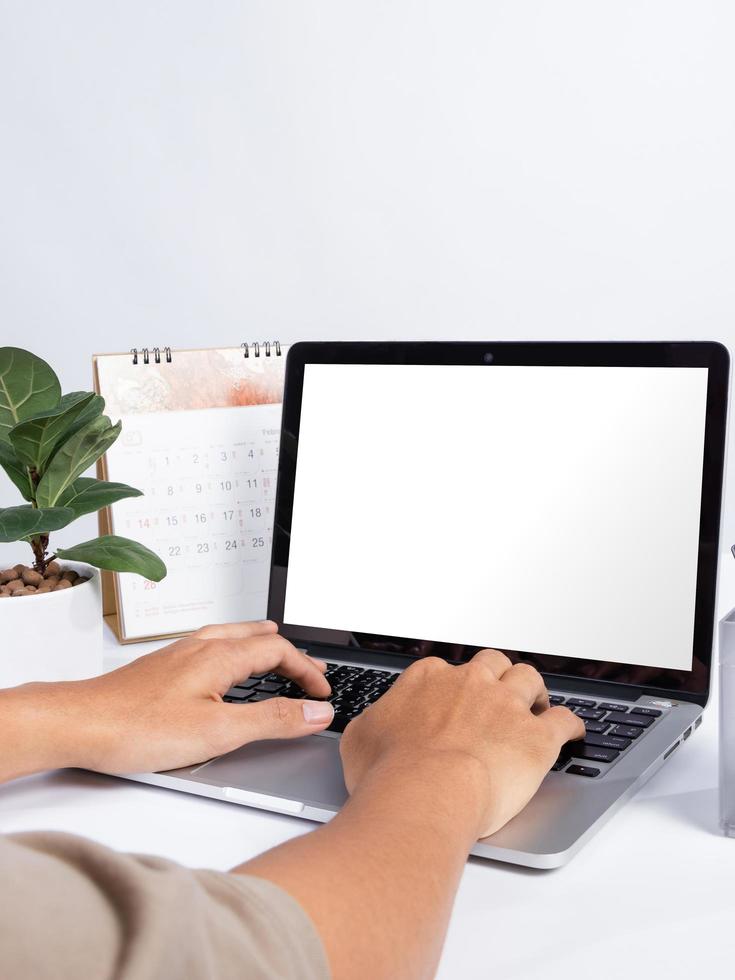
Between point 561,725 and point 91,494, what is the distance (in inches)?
18.3

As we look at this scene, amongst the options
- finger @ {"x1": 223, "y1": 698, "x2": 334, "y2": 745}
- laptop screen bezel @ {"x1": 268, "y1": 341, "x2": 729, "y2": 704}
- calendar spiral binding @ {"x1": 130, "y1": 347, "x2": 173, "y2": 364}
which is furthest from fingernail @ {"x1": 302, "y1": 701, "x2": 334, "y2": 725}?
calendar spiral binding @ {"x1": 130, "y1": 347, "x2": 173, "y2": 364}

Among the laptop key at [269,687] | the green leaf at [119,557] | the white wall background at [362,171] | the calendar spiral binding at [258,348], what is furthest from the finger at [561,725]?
the white wall background at [362,171]

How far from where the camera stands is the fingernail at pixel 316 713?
2.30 ft

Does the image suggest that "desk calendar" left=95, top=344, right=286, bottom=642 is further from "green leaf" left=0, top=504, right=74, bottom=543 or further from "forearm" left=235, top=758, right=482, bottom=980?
"forearm" left=235, top=758, right=482, bottom=980

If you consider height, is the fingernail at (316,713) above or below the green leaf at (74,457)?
below

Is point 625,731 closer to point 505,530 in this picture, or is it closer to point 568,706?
point 568,706

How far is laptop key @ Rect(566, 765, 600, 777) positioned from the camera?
0.63m

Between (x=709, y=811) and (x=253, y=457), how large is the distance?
25.5 inches

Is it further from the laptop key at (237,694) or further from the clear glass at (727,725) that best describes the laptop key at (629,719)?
the laptop key at (237,694)

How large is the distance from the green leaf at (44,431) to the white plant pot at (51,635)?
0.12 meters

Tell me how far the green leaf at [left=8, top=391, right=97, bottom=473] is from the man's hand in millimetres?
225

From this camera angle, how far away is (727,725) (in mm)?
573

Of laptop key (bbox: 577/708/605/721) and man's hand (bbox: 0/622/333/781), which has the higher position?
man's hand (bbox: 0/622/333/781)

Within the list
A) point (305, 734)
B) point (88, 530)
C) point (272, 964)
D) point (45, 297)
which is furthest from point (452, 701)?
point (45, 297)
